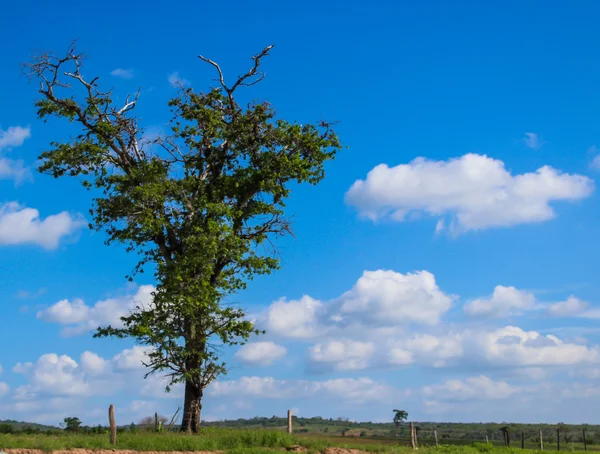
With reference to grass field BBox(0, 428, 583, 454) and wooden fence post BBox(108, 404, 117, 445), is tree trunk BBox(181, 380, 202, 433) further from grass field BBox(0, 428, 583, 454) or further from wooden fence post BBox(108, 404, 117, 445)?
wooden fence post BBox(108, 404, 117, 445)

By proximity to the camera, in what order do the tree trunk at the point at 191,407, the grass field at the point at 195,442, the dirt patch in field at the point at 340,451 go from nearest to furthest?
the grass field at the point at 195,442 → the dirt patch in field at the point at 340,451 → the tree trunk at the point at 191,407

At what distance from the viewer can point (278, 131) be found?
120 ft

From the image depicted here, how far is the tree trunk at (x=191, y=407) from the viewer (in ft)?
116

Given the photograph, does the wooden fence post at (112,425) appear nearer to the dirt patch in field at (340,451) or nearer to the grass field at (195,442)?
the grass field at (195,442)

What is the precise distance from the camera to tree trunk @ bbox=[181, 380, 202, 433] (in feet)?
116

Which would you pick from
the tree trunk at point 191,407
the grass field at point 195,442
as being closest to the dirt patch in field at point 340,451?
the grass field at point 195,442

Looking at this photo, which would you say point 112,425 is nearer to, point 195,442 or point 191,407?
point 195,442

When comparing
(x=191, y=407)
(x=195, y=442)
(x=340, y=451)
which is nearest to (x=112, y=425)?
(x=195, y=442)

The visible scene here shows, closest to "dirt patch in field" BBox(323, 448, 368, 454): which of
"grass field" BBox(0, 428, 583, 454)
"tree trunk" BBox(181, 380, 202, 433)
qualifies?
"grass field" BBox(0, 428, 583, 454)

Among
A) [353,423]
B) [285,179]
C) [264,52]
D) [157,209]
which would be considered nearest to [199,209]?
[157,209]

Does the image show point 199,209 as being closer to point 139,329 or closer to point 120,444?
point 139,329

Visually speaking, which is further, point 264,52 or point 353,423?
point 353,423

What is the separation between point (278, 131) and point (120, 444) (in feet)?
55.3

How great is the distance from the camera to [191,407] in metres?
35.8
